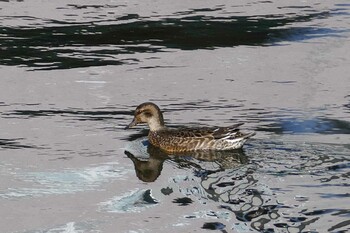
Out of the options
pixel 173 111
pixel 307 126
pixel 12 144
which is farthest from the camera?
pixel 173 111

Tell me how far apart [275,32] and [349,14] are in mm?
2367

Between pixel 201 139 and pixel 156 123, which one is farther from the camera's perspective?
pixel 156 123

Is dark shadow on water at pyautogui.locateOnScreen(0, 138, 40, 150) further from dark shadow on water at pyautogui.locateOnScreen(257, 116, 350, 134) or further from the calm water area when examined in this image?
dark shadow on water at pyautogui.locateOnScreen(257, 116, 350, 134)

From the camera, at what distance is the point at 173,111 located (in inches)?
667

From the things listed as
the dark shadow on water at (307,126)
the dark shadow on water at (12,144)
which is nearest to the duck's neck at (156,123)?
the dark shadow on water at (307,126)

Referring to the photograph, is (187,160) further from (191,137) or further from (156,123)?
(156,123)

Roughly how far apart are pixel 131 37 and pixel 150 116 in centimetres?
600

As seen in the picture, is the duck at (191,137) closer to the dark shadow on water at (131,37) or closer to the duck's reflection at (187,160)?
the duck's reflection at (187,160)

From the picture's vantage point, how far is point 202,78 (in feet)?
61.8

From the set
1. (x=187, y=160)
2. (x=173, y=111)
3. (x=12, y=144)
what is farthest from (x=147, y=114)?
(x=12, y=144)

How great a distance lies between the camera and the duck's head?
1584cm

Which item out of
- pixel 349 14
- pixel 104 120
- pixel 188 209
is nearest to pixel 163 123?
pixel 104 120

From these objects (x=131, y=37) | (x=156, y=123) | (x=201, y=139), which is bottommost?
(x=201, y=139)

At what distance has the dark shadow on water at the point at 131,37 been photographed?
20.2 meters
